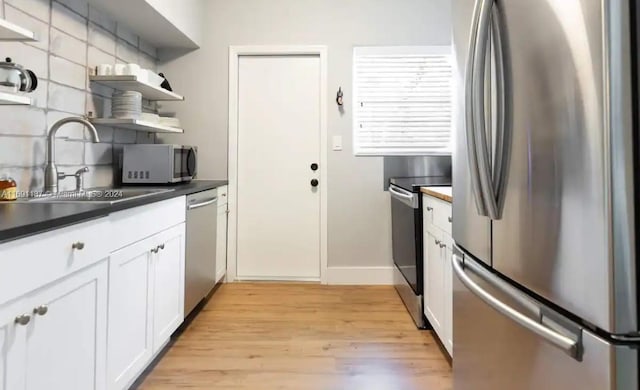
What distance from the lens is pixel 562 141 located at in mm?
698

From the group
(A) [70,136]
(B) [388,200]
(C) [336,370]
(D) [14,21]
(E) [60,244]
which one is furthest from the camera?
(B) [388,200]

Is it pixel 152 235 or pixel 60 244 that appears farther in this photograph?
pixel 152 235

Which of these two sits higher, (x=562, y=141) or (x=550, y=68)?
(x=550, y=68)

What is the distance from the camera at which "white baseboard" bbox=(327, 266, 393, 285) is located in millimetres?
3506

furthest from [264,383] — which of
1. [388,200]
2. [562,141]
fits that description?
[388,200]

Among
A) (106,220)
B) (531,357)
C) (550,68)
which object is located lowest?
(531,357)

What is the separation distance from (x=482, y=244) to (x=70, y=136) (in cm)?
229

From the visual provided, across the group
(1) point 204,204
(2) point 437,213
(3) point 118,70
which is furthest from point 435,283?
(3) point 118,70

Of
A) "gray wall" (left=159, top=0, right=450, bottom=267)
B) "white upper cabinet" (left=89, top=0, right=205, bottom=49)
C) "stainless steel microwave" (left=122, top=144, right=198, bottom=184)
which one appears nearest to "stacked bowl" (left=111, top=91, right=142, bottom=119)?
"stainless steel microwave" (left=122, top=144, right=198, bottom=184)

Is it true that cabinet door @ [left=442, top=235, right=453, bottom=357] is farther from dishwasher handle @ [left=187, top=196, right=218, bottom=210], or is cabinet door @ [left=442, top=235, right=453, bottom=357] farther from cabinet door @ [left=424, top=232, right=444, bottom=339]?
dishwasher handle @ [left=187, top=196, right=218, bottom=210]

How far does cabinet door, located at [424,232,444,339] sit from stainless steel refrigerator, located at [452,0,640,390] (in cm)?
99

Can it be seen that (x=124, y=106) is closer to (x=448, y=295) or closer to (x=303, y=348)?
(x=303, y=348)

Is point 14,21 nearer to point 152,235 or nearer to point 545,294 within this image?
point 152,235

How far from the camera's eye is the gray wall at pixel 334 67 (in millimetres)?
3484
